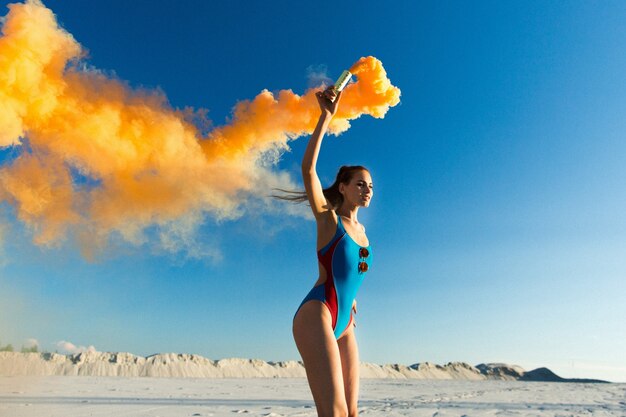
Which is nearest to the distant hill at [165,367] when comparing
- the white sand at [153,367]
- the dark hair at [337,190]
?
the white sand at [153,367]

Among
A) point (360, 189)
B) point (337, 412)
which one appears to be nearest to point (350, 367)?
point (337, 412)

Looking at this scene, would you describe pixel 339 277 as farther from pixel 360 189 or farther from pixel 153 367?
pixel 153 367

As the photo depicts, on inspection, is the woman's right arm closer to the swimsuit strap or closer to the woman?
the woman

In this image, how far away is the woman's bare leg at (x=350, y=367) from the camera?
342cm

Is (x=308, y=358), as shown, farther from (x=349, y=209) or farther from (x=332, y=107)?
(x=332, y=107)

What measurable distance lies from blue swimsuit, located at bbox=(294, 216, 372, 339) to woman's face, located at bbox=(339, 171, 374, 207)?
276mm

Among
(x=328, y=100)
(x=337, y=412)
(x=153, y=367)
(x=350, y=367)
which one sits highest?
(x=153, y=367)

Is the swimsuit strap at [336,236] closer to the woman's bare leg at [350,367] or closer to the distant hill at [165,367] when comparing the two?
the woman's bare leg at [350,367]

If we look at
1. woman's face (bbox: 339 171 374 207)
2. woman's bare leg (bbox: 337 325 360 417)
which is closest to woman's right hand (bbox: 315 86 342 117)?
woman's face (bbox: 339 171 374 207)

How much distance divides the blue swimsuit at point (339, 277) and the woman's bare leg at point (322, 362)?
7.2 inches

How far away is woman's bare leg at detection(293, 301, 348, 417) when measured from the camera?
2.93 m

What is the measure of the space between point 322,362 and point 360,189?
4.11 feet

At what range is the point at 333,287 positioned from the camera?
3.32m

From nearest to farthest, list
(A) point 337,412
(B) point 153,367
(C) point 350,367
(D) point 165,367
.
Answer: (A) point 337,412, (C) point 350,367, (B) point 153,367, (D) point 165,367
